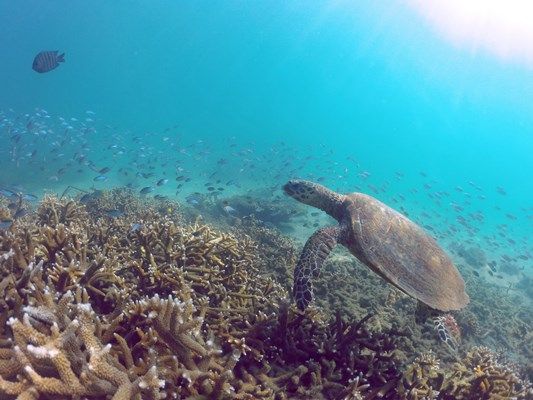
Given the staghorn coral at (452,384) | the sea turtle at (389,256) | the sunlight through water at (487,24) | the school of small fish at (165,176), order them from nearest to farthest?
the staghorn coral at (452,384)
the sea turtle at (389,256)
the school of small fish at (165,176)
the sunlight through water at (487,24)

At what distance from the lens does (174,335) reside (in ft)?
9.54

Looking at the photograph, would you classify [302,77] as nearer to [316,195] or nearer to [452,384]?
[316,195]

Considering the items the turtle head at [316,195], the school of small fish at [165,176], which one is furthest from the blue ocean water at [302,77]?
the turtle head at [316,195]

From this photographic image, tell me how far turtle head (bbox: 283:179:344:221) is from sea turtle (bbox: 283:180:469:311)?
58 centimetres

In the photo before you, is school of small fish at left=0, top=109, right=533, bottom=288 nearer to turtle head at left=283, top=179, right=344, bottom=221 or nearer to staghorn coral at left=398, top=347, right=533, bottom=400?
turtle head at left=283, top=179, right=344, bottom=221

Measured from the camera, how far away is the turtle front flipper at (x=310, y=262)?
459 centimetres

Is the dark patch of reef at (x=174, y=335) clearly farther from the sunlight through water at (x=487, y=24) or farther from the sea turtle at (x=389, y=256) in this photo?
the sunlight through water at (x=487, y=24)

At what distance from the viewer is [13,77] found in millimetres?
147000

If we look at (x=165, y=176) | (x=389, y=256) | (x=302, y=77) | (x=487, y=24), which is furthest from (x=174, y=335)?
(x=302, y=77)

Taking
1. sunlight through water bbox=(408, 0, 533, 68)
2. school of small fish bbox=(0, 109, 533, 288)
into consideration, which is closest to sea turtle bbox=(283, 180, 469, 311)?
school of small fish bbox=(0, 109, 533, 288)

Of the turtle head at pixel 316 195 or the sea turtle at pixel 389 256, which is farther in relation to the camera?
the turtle head at pixel 316 195

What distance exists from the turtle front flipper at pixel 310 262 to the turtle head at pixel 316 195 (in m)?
1.00

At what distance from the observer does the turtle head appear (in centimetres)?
674

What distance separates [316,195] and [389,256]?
2227 mm
